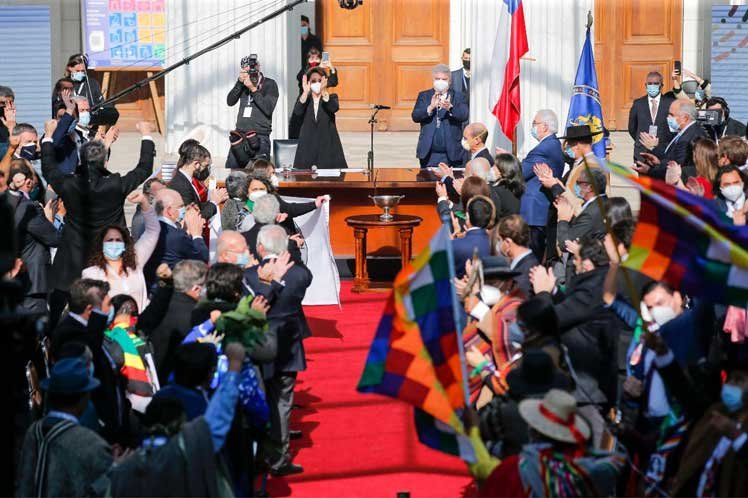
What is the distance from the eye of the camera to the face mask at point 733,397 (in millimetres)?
5281

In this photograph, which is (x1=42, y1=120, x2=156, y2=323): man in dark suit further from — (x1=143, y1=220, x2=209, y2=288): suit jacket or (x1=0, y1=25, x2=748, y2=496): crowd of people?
(x1=143, y1=220, x2=209, y2=288): suit jacket

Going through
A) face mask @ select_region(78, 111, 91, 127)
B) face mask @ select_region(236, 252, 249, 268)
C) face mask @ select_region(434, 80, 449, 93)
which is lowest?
face mask @ select_region(236, 252, 249, 268)

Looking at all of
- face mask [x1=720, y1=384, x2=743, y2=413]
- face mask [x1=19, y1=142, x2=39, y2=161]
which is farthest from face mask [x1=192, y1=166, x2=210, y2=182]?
face mask [x1=720, y1=384, x2=743, y2=413]

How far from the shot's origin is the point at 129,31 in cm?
2164

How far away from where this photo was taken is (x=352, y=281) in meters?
13.6

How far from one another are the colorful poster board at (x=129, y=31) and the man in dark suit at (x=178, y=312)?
14.6 metres

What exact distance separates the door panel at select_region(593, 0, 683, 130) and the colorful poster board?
7380 mm

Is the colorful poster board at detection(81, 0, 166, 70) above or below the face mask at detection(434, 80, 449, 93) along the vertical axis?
above

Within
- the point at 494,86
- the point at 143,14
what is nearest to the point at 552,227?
the point at 494,86

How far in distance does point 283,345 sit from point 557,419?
122 inches

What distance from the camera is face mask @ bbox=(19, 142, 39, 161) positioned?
1182cm

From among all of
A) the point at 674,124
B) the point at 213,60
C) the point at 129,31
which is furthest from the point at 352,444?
the point at 129,31

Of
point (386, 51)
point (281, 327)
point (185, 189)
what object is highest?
point (386, 51)

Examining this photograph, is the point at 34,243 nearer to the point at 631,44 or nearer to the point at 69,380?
the point at 69,380
